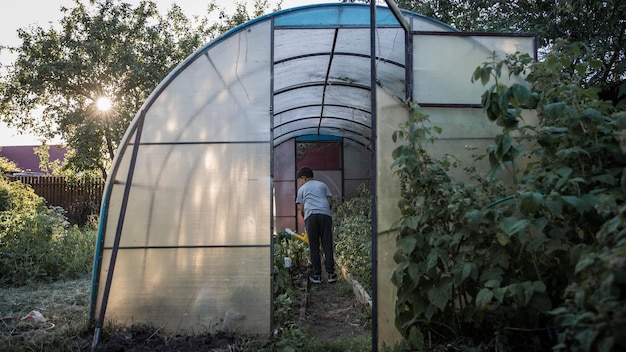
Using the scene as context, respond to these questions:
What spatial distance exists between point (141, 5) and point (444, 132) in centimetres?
1490

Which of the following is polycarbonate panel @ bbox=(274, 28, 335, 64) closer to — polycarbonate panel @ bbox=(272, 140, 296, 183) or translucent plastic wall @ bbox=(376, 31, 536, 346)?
translucent plastic wall @ bbox=(376, 31, 536, 346)

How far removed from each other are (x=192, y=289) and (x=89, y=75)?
1257cm

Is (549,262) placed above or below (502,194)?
below

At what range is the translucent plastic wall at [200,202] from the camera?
5.12 metres

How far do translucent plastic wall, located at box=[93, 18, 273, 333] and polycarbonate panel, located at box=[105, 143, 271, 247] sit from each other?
10 millimetres

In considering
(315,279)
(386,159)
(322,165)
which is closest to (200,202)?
(386,159)

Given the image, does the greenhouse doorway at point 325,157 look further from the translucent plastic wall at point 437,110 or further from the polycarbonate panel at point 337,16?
the translucent plastic wall at point 437,110

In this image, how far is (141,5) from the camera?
17.0 m

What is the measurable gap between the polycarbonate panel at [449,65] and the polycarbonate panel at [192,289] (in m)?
2.26

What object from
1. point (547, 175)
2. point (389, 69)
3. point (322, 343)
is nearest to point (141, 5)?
point (389, 69)

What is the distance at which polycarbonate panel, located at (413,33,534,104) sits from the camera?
16.2 feet

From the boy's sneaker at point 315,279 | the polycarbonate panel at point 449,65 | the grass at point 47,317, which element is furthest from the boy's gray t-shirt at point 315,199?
the polycarbonate panel at point 449,65

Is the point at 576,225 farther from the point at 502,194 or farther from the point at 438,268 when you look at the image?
the point at 438,268

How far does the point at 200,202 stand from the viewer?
17.3 feet
